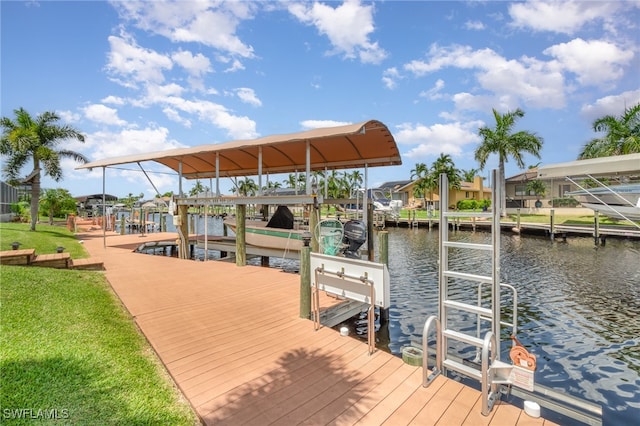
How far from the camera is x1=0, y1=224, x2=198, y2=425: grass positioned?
3.23 meters

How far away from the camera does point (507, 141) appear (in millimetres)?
29922

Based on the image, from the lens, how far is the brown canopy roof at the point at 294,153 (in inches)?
373

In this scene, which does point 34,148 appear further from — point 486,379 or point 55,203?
point 486,379

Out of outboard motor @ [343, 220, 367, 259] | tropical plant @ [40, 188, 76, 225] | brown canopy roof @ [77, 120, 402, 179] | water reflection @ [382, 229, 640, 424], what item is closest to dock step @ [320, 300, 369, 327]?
water reflection @ [382, 229, 640, 424]

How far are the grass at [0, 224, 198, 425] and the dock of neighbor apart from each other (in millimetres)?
276

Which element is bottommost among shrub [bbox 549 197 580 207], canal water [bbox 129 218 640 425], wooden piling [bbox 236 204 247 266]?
canal water [bbox 129 218 640 425]

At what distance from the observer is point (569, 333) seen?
311 inches

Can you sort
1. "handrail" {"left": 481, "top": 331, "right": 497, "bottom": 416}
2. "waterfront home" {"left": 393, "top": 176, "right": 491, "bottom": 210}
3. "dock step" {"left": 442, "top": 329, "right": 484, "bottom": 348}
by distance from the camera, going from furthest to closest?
1. "waterfront home" {"left": 393, "top": 176, "right": 491, "bottom": 210}
2. "dock step" {"left": 442, "top": 329, "right": 484, "bottom": 348}
3. "handrail" {"left": 481, "top": 331, "right": 497, "bottom": 416}

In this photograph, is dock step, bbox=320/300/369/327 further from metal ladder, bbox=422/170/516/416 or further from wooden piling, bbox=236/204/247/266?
wooden piling, bbox=236/204/247/266

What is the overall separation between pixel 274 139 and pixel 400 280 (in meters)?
7.42

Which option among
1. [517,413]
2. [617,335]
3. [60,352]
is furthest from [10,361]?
[617,335]

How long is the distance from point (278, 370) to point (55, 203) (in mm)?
38335

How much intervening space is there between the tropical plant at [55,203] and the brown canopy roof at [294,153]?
72.7 feet

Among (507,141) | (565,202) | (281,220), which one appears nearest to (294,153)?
(281,220)
